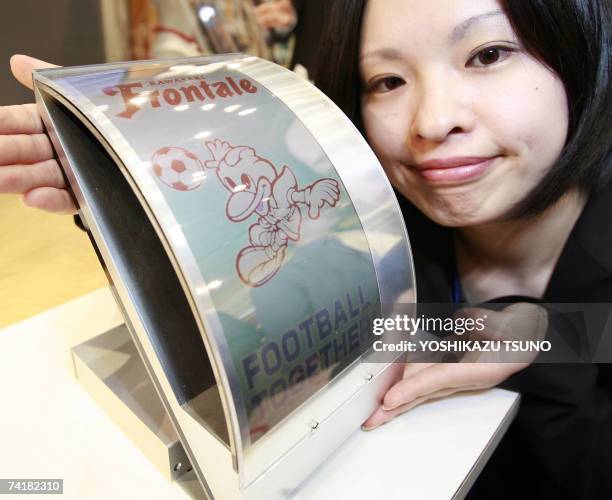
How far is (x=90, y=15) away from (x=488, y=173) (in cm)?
81

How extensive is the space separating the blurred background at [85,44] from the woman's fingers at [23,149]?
0.33 m

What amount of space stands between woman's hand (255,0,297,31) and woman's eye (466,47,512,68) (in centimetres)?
75

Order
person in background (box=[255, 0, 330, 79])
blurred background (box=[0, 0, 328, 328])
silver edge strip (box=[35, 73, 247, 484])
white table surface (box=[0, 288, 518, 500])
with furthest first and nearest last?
1. person in background (box=[255, 0, 330, 79])
2. blurred background (box=[0, 0, 328, 328])
3. white table surface (box=[0, 288, 518, 500])
4. silver edge strip (box=[35, 73, 247, 484])

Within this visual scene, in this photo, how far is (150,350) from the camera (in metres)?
0.37

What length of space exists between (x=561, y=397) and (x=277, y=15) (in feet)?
3.14

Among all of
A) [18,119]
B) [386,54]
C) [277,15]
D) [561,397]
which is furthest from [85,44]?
[561,397]

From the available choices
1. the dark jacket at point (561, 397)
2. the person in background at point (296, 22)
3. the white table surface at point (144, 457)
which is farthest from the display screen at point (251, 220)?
the person in background at point (296, 22)

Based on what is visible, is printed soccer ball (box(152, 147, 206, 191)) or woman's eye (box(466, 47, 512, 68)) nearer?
printed soccer ball (box(152, 147, 206, 191))

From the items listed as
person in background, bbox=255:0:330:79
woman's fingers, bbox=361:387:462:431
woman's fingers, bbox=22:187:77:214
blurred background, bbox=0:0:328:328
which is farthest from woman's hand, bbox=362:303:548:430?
person in background, bbox=255:0:330:79

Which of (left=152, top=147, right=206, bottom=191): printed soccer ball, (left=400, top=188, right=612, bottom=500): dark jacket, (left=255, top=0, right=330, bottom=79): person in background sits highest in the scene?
(left=255, top=0, right=330, bottom=79): person in background

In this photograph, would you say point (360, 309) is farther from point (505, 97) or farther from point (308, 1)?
point (308, 1)

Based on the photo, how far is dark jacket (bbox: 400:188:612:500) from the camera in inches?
20.9

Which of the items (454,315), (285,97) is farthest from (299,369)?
(454,315)

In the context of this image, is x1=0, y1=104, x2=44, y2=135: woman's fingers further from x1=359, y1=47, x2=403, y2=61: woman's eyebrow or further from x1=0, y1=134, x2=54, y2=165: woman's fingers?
x1=359, y1=47, x2=403, y2=61: woman's eyebrow
